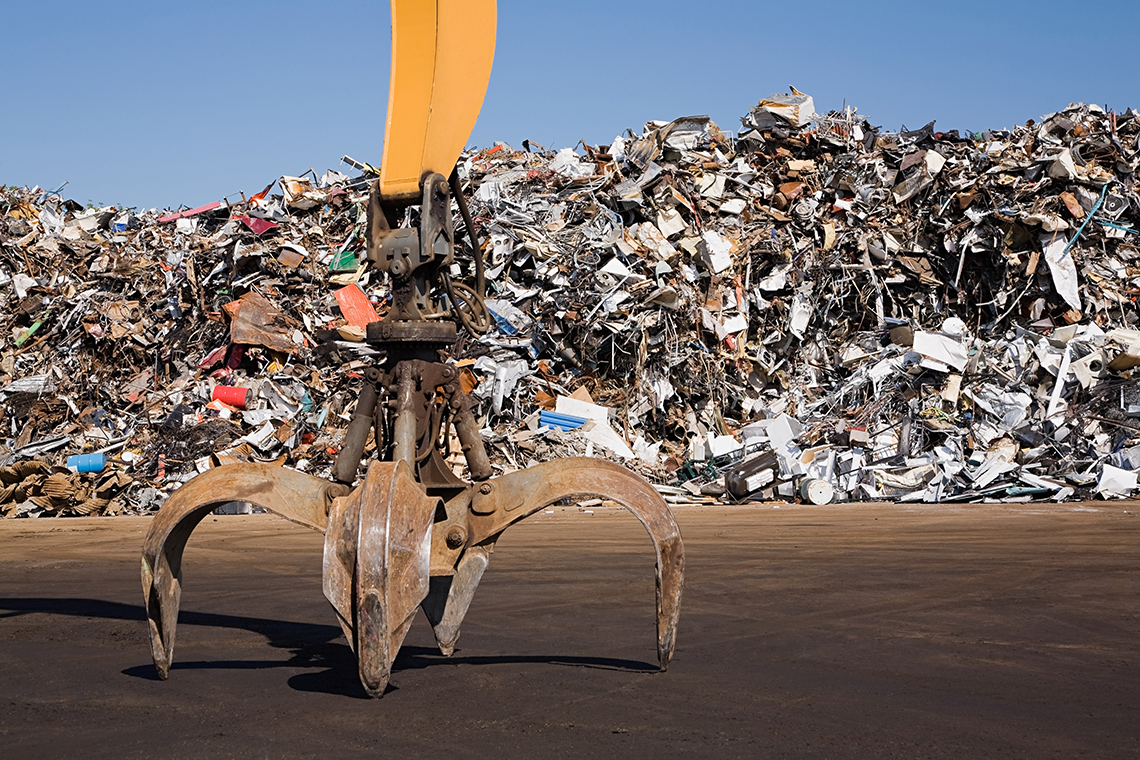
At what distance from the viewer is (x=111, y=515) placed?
1142cm

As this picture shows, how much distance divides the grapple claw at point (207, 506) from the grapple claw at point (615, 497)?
618 millimetres

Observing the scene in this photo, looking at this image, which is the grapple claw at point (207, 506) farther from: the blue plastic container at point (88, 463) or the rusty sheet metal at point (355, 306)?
the rusty sheet metal at point (355, 306)

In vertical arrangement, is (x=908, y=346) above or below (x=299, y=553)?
above

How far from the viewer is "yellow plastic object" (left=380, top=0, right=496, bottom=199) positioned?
12.1 ft

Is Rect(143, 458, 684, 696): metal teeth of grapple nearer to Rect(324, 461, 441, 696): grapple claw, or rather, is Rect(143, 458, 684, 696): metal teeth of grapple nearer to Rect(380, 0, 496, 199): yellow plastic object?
Rect(324, 461, 441, 696): grapple claw

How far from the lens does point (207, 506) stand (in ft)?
11.0

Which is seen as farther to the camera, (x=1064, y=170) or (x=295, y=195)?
(x=295, y=195)

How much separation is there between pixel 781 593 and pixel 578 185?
11.1m

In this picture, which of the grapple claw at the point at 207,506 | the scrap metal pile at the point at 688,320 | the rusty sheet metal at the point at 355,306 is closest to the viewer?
the grapple claw at the point at 207,506

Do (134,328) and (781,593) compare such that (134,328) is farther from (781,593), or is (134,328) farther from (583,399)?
(781,593)

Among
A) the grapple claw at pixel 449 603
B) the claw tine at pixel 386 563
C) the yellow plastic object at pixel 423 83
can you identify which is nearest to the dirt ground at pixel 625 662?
the grapple claw at pixel 449 603

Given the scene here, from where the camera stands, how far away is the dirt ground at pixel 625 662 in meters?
3.07

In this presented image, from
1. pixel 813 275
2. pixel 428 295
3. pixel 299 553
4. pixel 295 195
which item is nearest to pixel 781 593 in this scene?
pixel 428 295

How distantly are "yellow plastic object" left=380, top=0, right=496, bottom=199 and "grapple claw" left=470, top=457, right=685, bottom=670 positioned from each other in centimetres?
115
